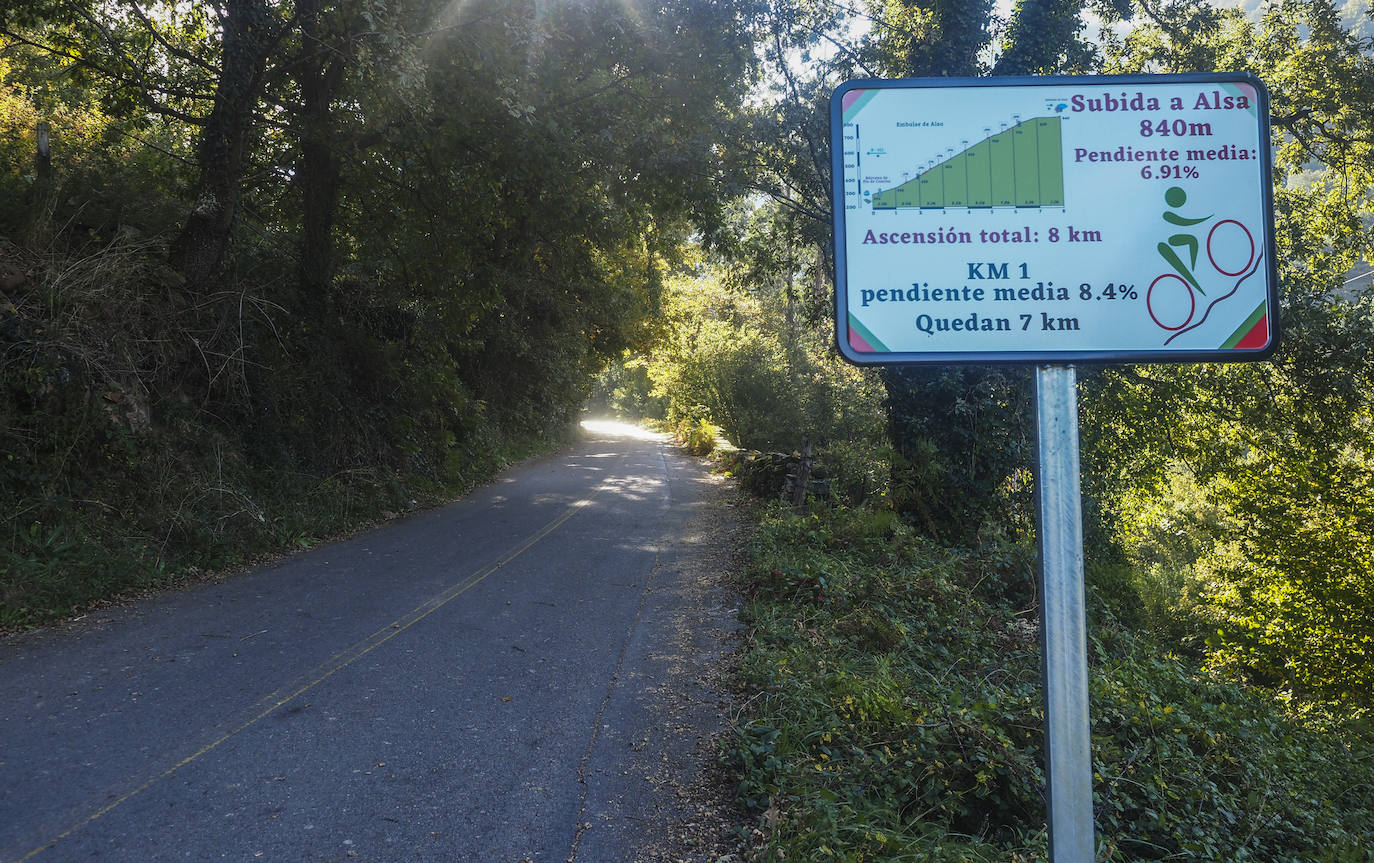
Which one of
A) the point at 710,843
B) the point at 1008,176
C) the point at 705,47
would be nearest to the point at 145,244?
the point at 705,47

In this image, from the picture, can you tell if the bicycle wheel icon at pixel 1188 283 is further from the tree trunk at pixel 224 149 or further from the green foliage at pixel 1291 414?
the green foliage at pixel 1291 414

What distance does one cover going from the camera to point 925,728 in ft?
15.1

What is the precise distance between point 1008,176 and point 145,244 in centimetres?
1069

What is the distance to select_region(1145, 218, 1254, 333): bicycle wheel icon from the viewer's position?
77.3 inches

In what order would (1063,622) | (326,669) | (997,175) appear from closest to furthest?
(1063,622) → (997,175) → (326,669)

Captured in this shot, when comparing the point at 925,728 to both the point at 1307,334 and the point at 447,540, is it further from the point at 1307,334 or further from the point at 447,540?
the point at 1307,334

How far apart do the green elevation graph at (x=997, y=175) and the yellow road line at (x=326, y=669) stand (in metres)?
4.29

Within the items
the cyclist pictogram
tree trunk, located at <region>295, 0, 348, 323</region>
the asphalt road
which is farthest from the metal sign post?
tree trunk, located at <region>295, 0, 348, 323</region>

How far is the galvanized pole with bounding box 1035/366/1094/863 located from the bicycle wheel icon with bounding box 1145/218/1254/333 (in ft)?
0.82

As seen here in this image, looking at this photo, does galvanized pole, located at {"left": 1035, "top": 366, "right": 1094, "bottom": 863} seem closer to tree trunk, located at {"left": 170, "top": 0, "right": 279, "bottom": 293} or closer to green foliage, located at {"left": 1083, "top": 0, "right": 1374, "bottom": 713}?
tree trunk, located at {"left": 170, "top": 0, "right": 279, "bottom": 293}

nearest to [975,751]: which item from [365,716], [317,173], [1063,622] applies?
[1063,622]

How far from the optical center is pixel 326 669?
587 centimetres

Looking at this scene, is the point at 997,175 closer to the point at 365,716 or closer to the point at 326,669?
the point at 365,716

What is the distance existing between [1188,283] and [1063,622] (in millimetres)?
873
